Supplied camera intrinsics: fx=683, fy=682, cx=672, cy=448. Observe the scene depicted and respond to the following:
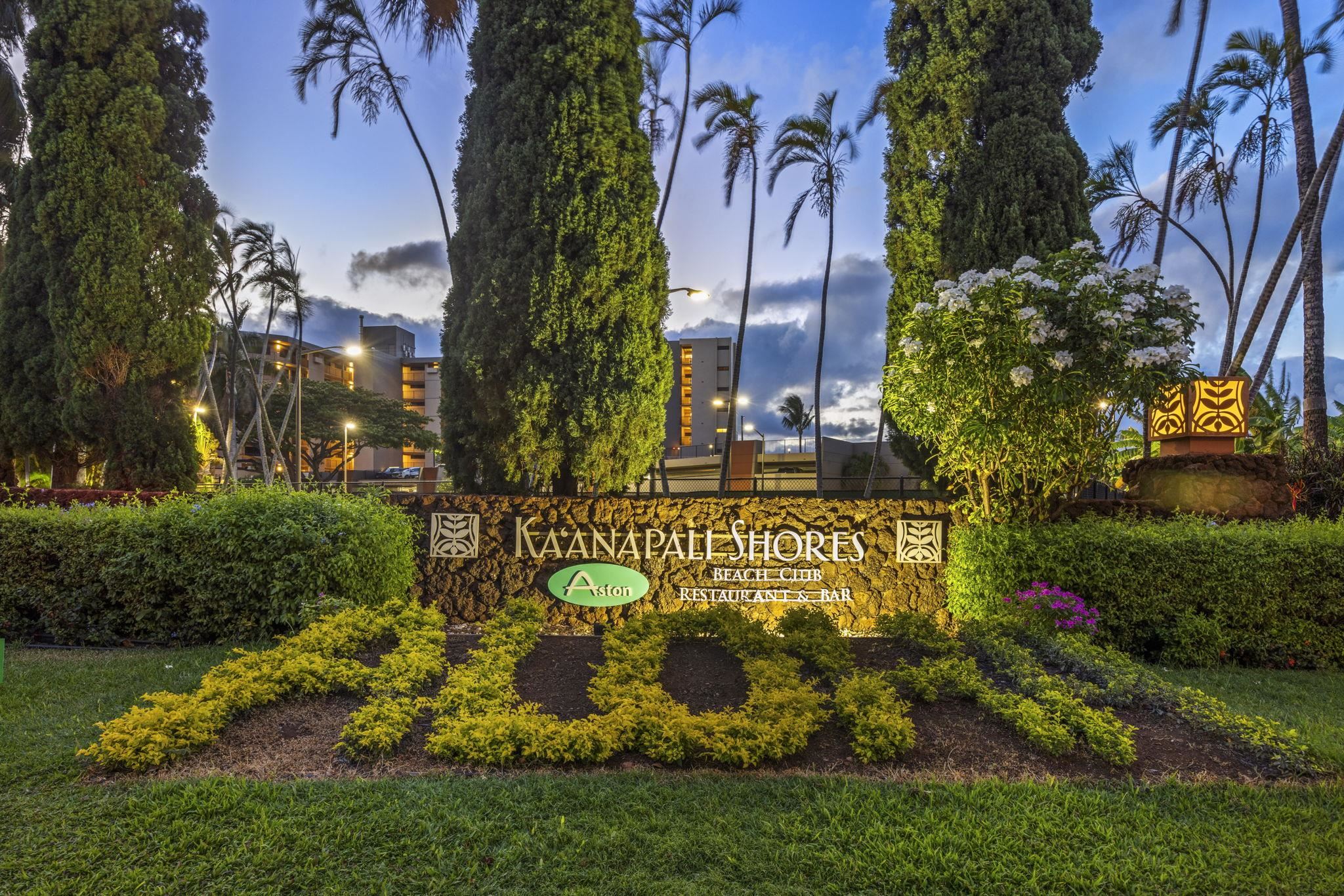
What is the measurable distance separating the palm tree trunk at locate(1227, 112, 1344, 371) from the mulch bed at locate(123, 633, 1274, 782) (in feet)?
41.6

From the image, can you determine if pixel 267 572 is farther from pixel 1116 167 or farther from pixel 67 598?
pixel 1116 167

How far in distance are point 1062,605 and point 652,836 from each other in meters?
4.50

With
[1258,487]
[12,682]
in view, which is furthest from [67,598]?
[1258,487]

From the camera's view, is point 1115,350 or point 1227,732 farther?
point 1115,350

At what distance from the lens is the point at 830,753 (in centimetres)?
355

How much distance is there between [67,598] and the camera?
5.87 m

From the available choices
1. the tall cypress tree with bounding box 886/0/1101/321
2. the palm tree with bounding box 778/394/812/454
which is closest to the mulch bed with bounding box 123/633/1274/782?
the tall cypress tree with bounding box 886/0/1101/321

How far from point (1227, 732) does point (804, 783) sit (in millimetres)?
2422

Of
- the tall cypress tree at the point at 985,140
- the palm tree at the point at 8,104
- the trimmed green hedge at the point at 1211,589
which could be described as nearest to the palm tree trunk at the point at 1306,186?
the tall cypress tree at the point at 985,140

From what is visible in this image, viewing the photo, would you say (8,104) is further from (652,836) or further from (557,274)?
(652,836)

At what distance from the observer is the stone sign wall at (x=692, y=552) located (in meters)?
7.11

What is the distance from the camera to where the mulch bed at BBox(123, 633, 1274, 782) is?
3.31 m

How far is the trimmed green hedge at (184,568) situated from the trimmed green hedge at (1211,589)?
6204mm

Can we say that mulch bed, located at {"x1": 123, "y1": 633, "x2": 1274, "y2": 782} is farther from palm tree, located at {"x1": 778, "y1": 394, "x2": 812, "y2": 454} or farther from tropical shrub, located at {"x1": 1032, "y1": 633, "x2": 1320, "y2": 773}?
palm tree, located at {"x1": 778, "y1": 394, "x2": 812, "y2": 454}
